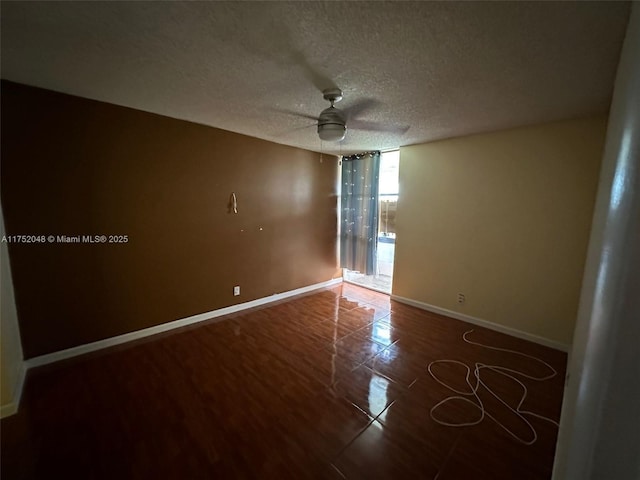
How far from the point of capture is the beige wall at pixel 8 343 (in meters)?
1.68

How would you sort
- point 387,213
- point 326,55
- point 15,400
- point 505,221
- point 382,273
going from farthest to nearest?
1. point 382,273
2. point 387,213
3. point 505,221
4. point 15,400
5. point 326,55

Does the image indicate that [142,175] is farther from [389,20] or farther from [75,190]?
[389,20]

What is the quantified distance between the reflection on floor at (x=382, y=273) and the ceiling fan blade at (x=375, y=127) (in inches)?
68.8

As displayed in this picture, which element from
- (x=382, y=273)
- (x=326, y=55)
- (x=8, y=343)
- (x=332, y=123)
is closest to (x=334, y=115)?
(x=332, y=123)

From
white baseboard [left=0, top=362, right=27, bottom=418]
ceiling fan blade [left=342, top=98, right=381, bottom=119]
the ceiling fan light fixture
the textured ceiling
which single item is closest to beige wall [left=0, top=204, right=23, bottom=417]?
white baseboard [left=0, top=362, right=27, bottom=418]

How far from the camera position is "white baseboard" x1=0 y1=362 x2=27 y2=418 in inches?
66.1

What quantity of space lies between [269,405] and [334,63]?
93.3 inches

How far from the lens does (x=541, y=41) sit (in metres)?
1.41

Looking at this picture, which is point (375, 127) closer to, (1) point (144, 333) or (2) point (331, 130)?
(2) point (331, 130)

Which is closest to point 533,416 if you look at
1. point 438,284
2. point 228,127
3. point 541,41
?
point 438,284

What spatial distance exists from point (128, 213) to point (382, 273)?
3.65 meters

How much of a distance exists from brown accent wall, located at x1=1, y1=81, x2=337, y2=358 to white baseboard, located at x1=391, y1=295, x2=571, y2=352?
6.83 feet

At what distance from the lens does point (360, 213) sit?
4.39 m

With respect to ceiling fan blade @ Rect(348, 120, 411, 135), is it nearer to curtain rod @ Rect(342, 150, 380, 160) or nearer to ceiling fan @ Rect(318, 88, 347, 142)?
ceiling fan @ Rect(318, 88, 347, 142)
